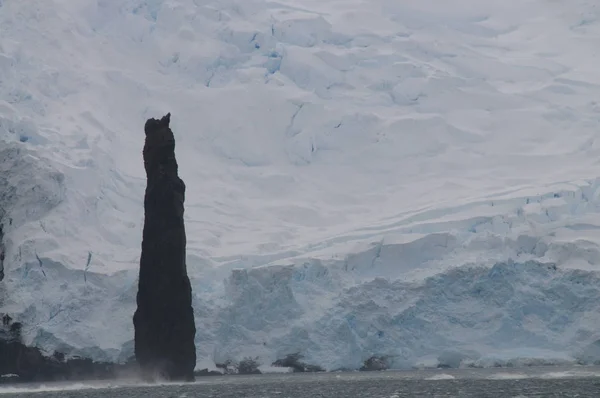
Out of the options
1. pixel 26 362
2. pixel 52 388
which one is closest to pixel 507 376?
pixel 52 388

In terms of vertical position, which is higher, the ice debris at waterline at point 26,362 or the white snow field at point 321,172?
the white snow field at point 321,172

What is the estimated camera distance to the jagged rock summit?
141 feet

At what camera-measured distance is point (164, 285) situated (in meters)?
43.2

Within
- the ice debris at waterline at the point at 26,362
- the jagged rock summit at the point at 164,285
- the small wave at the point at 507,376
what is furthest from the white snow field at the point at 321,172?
the jagged rock summit at the point at 164,285

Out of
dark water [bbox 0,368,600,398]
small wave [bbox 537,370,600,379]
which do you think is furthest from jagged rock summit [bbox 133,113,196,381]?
small wave [bbox 537,370,600,379]

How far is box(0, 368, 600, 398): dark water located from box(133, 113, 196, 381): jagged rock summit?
100 centimetres

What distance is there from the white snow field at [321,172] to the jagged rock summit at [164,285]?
7184mm

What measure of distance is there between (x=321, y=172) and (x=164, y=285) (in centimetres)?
2251

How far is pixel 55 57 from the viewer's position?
2504 inches

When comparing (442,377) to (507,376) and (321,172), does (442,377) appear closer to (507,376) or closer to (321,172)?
(507,376)

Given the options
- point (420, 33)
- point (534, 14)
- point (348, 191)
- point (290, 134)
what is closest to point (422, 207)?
point (348, 191)

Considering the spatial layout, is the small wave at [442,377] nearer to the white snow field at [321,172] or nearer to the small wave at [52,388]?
the white snow field at [321,172]

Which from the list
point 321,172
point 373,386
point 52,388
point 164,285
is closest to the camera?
point 373,386

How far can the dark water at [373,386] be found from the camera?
36625mm
